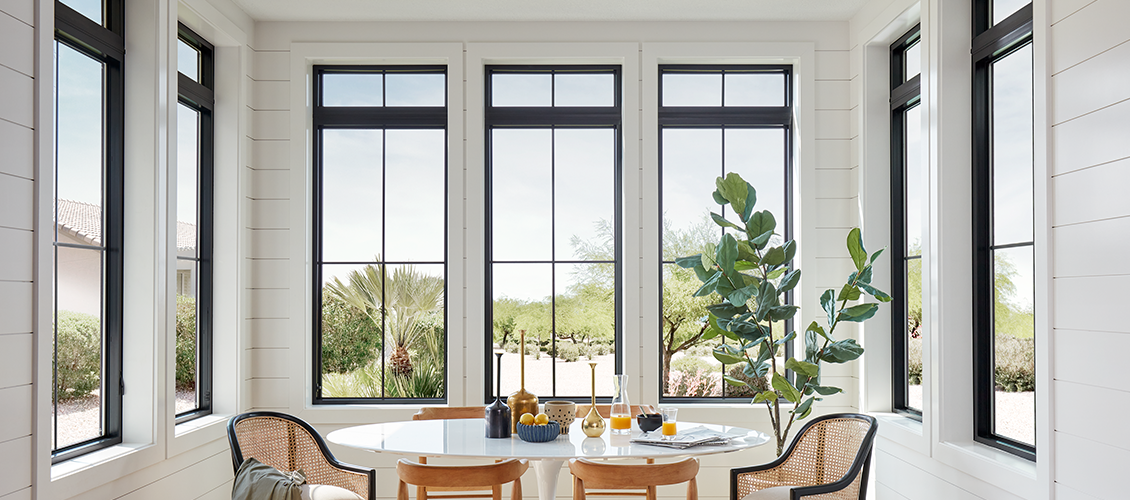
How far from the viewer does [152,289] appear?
11.7 feet

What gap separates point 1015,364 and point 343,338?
377 centimetres

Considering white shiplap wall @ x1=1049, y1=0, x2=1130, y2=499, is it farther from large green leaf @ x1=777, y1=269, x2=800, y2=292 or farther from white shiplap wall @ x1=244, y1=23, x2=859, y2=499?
white shiplap wall @ x1=244, y1=23, x2=859, y2=499

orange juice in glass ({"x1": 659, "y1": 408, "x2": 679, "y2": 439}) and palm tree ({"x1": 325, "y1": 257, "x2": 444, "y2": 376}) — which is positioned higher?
palm tree ({"x1": 325, "y1": 257, "x2": 444, "y2": 376})

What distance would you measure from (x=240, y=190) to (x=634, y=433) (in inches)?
109

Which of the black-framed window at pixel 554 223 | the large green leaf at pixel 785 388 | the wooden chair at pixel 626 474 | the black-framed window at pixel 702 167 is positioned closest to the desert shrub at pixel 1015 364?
the large green leaf at pixel 785 388

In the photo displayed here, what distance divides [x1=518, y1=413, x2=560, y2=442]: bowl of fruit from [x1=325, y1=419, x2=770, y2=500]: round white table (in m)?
0.02

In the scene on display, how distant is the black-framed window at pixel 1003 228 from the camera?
10.6ft

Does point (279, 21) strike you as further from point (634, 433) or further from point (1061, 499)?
point (1061, 499)

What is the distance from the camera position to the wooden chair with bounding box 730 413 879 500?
3.38 meters

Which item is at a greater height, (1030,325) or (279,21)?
(279,21)

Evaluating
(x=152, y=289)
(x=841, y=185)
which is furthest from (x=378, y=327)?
(x=841, y=185)

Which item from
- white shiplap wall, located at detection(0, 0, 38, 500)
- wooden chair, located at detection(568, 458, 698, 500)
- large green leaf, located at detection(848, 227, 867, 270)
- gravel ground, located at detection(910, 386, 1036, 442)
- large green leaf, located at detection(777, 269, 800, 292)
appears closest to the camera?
white shiplap wall, located at detection(0, 0, 38, 500)

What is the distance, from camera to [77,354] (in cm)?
330

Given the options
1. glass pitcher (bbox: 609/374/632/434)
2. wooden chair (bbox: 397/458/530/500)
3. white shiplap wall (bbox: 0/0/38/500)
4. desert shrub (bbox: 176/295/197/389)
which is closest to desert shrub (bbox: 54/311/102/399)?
white shiplap wall (bbox: 0/0/38/500)
